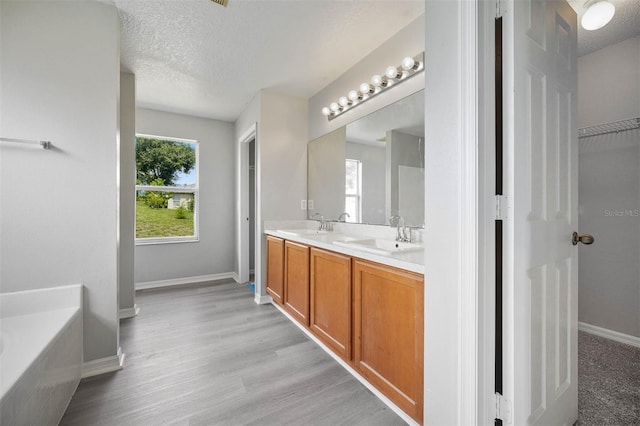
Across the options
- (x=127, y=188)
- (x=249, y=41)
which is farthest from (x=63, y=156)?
(x=249, y=41)

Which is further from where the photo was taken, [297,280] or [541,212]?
[297,280]

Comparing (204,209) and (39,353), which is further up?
(204,209)

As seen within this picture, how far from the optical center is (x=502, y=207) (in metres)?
0.98

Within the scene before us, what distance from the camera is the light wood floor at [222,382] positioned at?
4.67 ft

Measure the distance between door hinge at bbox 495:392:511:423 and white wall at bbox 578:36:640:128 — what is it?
8.78 ft

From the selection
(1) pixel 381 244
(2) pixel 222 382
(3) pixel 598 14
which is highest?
(3) pixel 598 14

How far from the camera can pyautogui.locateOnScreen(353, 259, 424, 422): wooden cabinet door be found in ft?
4.05

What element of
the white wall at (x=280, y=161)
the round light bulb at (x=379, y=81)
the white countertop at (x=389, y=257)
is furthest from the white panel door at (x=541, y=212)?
the white wall at (x=280, y=161)

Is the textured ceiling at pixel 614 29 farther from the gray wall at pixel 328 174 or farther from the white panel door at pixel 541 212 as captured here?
the gray wall at pixel 328 174

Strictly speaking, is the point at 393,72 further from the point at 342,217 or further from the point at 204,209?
the point at 204,209

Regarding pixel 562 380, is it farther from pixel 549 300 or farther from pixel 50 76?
pixel 50 76

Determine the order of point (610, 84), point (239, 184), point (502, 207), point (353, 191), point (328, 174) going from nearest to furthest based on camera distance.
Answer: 1. point (502, 207)
2. point (610, 84)
3. point (353, 191)
4. point (328, 174)
5. point (239, 184)

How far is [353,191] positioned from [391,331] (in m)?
1.52

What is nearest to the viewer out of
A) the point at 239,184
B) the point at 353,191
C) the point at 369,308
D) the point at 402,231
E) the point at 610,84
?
the point at 369,308
